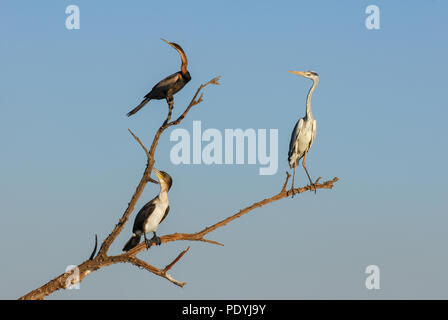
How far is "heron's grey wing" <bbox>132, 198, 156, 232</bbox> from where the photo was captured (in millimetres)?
13838

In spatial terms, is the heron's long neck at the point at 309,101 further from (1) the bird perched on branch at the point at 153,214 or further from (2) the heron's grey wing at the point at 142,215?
(2) the heron's grey wing at the point at 142,215

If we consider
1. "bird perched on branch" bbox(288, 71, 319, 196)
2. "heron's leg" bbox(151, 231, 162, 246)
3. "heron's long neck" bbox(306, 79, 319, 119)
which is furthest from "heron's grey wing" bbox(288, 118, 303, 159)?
"heron's leg" bbox(151, 231, 162, 246)

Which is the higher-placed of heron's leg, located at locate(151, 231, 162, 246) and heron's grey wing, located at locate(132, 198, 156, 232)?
heron's grey wing, located at locate(132, 198, 156, 232)

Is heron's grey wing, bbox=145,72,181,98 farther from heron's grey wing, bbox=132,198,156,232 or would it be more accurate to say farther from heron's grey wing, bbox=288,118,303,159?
heron's grey wing, bbox=288,118,303,159

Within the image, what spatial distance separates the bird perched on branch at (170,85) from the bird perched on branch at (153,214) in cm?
202

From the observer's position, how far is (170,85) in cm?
1575

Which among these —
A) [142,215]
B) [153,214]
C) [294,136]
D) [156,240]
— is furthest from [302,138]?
[156,240]

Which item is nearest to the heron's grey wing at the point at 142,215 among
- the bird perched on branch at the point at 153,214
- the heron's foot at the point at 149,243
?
the bird perched on branch at the point at 153,214

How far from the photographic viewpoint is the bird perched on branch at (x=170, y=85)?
51.2ft

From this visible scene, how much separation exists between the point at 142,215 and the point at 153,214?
0.19 metres

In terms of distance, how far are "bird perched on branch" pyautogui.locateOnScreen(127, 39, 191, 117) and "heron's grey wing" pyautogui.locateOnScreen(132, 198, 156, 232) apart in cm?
225

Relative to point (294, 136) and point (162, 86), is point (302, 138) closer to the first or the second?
point (294, 136)
